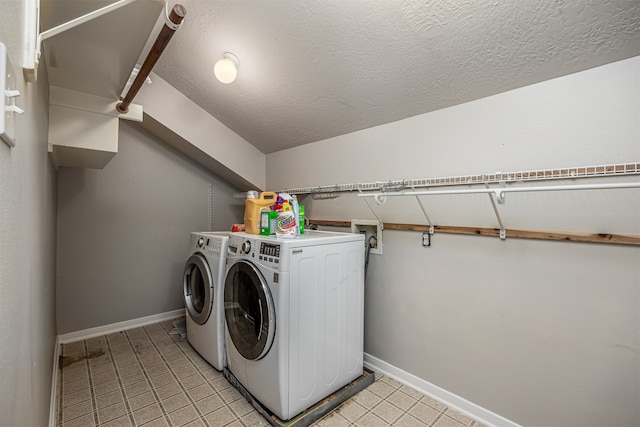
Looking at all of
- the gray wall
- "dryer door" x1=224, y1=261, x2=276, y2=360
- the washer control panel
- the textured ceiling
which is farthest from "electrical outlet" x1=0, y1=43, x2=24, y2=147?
the gray wall

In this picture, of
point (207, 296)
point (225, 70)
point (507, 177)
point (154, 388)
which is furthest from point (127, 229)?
point (507, 177)

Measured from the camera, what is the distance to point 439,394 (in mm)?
1866

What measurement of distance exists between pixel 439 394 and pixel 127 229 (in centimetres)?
312

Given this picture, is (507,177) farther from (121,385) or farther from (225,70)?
(121,385)

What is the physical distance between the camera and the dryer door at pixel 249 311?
162 cm

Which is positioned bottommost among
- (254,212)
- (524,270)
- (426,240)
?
(524,270)

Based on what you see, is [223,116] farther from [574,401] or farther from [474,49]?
[574,401]

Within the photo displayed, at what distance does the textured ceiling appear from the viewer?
1220 millimetres

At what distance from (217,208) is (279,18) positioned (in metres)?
2.38

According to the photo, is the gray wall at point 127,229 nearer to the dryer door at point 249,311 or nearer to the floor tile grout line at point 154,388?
the floor tile grout line at point 154,388

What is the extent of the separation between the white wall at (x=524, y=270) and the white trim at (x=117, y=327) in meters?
2.33

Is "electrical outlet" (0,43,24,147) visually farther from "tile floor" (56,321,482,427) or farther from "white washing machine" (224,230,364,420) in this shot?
"tile floor" (56,321,482,427)

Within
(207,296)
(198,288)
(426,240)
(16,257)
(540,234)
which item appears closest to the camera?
(16,257)

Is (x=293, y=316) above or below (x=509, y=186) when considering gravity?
below
